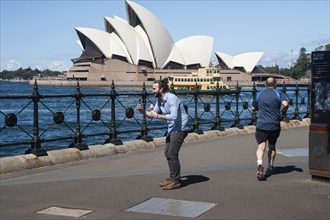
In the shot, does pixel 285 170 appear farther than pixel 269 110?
Yes

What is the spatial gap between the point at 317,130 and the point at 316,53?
106 cm

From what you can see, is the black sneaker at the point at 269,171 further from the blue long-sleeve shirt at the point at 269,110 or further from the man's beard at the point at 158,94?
the man's beard at the point at 158,94

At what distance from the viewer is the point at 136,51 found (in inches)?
4208

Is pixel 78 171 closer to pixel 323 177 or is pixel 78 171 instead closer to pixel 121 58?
pixel 323 177

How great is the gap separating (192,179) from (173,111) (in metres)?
1.22

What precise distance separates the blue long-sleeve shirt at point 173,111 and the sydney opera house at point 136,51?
9346cm

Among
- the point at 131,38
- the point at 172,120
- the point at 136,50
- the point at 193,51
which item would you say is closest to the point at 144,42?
the point at 136,50

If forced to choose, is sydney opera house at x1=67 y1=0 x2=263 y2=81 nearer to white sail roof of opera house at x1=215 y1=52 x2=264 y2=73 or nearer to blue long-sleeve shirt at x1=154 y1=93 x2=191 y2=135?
white sail roof of opera house at x1=215 y1=52 x2=264 y2=73

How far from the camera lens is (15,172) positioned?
7.61 meters

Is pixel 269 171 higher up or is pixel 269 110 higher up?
pixel 269 110

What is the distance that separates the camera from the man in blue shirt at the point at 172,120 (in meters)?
6.47

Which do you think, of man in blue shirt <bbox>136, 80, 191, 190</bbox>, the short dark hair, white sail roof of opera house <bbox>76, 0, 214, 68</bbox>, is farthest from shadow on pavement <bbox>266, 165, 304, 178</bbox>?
white sail roof of opera house <bbox>76, 0, 214, 68</bbox>

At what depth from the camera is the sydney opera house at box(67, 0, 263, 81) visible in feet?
331

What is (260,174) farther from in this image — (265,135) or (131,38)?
(131,38)
